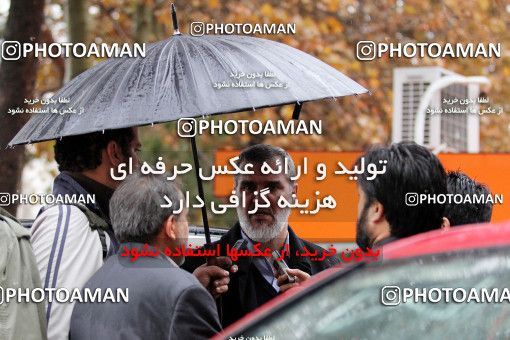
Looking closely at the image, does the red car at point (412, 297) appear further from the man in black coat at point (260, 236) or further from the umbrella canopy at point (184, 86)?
the man in black coat at point (260, 236)

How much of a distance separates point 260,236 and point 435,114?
3.66 m

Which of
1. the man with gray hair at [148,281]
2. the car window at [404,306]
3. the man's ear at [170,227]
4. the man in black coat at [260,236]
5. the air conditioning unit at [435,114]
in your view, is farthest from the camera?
the air conditioning unit at [435,114]

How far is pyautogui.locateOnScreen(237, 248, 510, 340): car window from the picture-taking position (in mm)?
2357

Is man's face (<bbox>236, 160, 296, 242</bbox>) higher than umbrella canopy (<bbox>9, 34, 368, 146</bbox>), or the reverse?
umbrella canopy (<bbox>9, 34, 368, 146</bbox>)

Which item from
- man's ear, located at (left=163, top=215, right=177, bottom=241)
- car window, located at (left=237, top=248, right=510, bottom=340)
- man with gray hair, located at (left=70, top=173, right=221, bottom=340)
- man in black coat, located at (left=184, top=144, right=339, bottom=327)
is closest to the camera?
car window, located at (left=237, top=248, right=510, bottom=340)

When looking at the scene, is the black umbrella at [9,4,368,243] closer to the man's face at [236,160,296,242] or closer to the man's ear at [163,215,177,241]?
the man's face at [236,160,296,242]

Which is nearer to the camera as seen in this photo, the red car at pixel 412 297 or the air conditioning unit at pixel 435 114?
the red car at pixel 412 297

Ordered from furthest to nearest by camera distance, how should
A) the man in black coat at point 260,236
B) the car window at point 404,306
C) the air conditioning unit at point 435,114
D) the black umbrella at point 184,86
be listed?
the air conditioning unit at point 435,114
the man in black coat at point 260,236
the black umbrella at point 184,86
the car window at point 404,306

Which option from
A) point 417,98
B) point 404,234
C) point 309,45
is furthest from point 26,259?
point 309,45

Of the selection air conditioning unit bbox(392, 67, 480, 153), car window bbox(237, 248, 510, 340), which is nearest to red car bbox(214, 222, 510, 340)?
car window bbox(237, 248, 510, 340)

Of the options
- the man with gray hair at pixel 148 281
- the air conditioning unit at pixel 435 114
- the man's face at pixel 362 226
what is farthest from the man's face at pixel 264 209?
the air conditioning unit at pixel 435 114

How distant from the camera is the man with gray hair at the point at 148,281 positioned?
3285 millimetres

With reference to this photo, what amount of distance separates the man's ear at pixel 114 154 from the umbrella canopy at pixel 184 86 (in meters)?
0.19

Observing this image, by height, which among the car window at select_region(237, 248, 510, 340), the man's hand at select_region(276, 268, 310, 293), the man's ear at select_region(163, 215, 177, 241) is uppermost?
the man's ear at select_region(163, 215, 177, 241)
